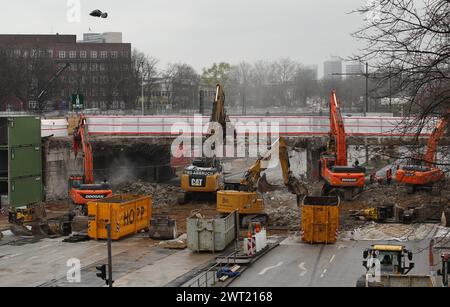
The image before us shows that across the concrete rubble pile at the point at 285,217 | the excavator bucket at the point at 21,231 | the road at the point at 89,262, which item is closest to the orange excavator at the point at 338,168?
the concrete rubble pile at the point at 285,217

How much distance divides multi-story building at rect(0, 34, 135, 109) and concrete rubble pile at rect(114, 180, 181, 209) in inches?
1644

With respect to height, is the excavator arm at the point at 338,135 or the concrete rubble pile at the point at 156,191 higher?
the excavator arm at the point at 338,135

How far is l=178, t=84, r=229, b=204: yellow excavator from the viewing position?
4144 cm

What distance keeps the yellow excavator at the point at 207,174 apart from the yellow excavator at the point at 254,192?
22.7 feet

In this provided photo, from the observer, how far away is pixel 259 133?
54.4m

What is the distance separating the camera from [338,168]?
39.8 metres

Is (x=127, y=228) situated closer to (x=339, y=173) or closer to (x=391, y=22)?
(x=339, y=173)

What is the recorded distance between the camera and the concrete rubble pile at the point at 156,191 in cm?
4453

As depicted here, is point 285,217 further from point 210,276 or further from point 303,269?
point 210,276

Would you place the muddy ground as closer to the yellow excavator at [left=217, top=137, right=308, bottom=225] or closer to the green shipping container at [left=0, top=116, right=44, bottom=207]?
the yellow excavator at [left=217, top=137, right=308, bottom=225]

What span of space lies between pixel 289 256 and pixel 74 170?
1035 inches

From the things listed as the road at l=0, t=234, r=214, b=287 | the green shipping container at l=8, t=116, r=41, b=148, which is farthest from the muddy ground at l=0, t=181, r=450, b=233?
the road at l=0, t=234, r=214, b=287

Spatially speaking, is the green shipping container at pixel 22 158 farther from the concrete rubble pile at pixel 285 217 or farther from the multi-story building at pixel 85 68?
the multi-story building at pixel 85 68

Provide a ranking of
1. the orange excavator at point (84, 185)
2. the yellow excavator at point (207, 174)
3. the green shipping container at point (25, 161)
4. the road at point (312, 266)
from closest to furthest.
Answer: the road at point (312, 266), the green shipping container at point (25, 161), the orange excavator at point (84, 185), the yellow excavator at point (207, 174)
